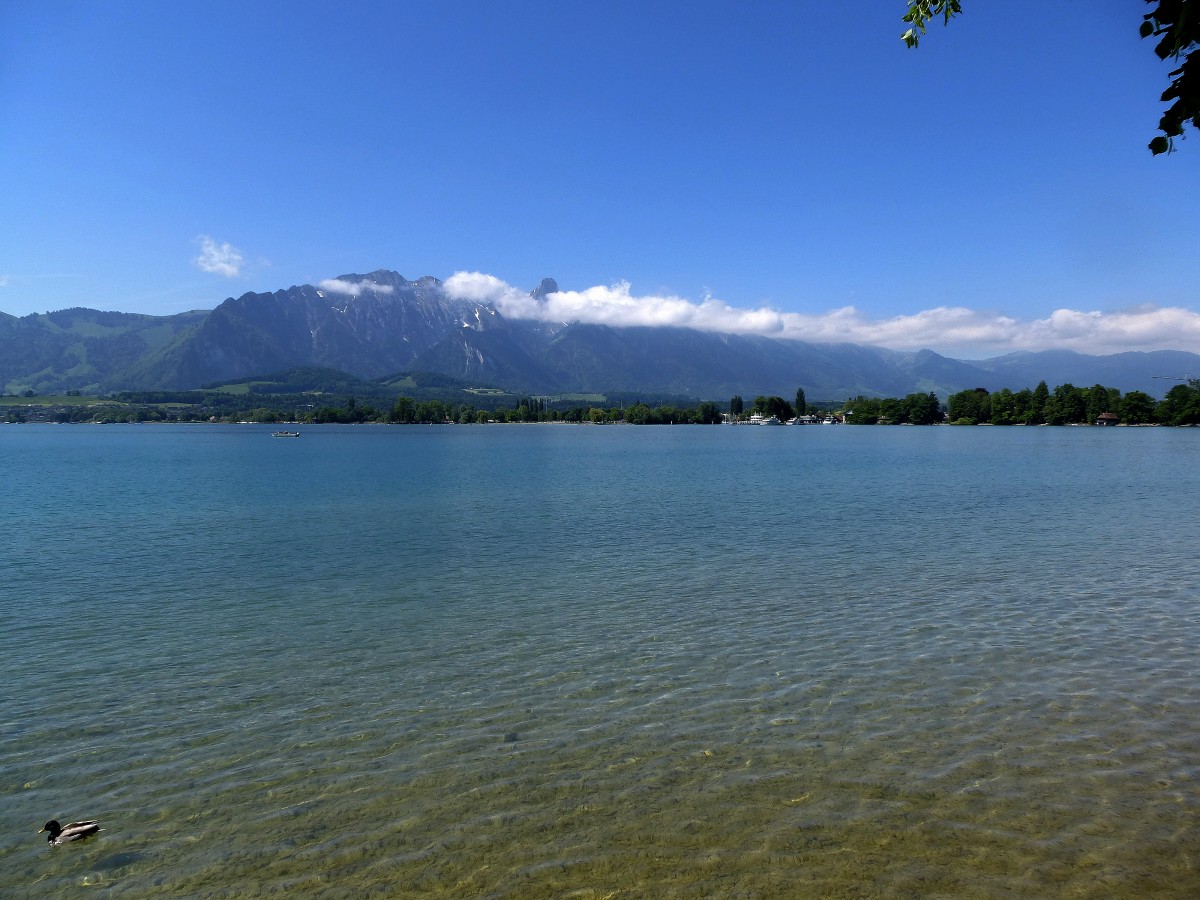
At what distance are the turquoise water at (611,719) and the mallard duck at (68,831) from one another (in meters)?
0.18

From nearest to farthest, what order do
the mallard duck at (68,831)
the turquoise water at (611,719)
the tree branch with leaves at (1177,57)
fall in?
the tree branch with leaves at (1177,57) < the turquoise water at (611,719) < the mallard duck at (68,831)

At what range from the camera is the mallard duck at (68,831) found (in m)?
9.44

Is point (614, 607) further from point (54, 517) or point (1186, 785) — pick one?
point (54, 517)

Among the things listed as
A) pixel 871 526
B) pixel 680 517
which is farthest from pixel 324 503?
pixel 871 526

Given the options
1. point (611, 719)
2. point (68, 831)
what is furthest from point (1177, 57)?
point (68, 831)

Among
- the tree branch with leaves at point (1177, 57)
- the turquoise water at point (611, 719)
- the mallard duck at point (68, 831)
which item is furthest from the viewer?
the mallard duck at point (68, 831)

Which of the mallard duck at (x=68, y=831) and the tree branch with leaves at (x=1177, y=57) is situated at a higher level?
the tree branch with leaves at (x=1177, y=57)

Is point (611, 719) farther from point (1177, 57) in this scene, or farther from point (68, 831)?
point (1177, 57)

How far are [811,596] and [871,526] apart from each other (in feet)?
56.8

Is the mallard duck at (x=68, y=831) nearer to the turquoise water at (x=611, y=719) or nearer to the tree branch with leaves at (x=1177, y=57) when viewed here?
the turquoise water at (x=611, y=719)

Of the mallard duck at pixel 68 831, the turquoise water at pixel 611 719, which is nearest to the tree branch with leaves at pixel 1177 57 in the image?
the turquoise water at pixel 611 719

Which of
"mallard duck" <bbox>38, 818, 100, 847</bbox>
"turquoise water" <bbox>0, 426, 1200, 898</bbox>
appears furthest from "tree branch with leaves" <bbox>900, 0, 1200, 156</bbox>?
"mallard duck" <bbox>38, 818, 100, 847</bbox>

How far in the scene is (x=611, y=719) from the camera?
13.1 m

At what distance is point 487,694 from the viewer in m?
14.5
